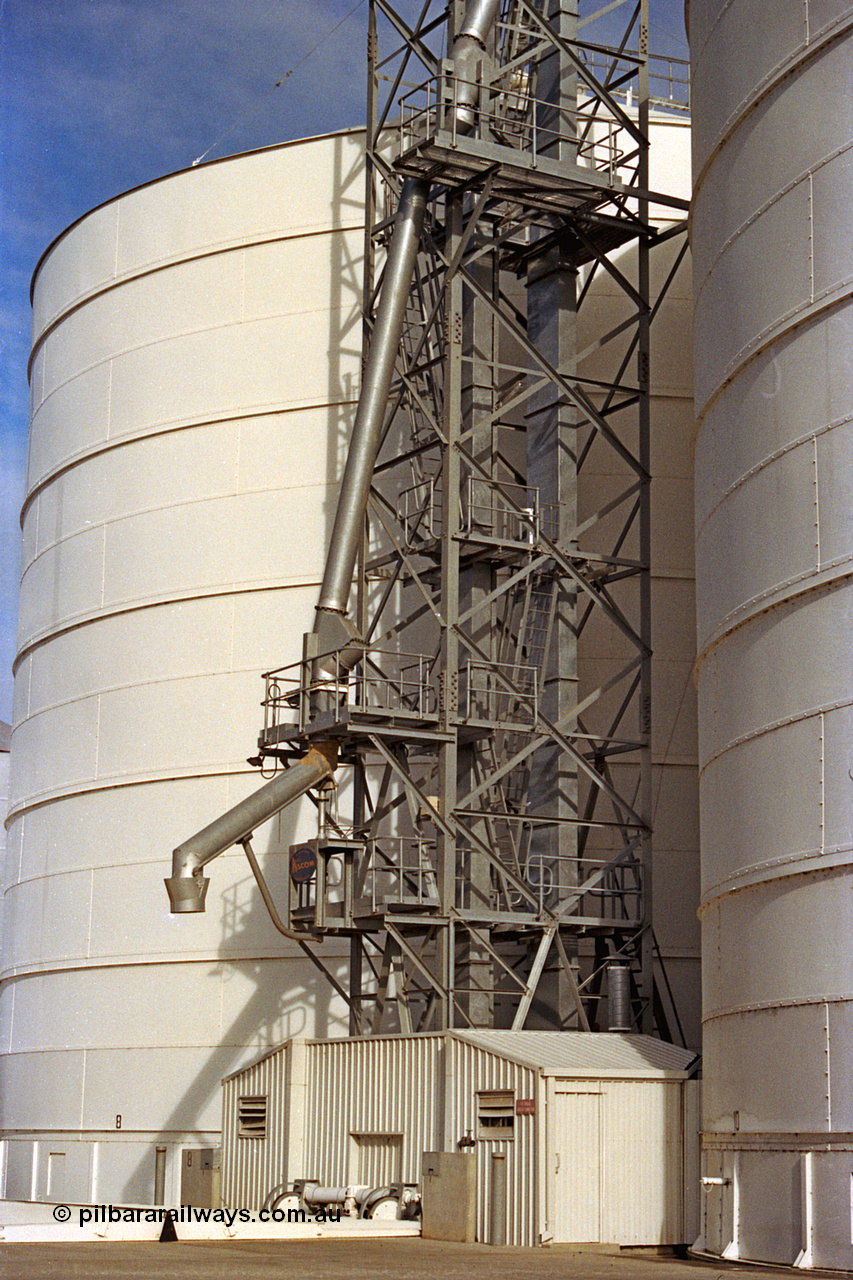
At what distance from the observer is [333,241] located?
112 feet

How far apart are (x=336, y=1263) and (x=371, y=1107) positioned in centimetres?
796

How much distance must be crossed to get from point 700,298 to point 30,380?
858 inches

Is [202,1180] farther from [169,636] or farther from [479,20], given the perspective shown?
[479,20]

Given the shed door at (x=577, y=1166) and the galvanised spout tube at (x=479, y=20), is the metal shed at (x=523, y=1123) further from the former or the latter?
the galvanised spout tube at (x=479, y=20)

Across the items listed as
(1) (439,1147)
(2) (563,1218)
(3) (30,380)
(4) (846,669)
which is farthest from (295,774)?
(3) (30,380)

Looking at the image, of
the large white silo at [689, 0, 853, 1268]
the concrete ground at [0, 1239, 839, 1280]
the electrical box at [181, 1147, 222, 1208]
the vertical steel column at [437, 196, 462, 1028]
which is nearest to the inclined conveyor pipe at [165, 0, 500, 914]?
the vertical steel column at [437, 196, 462, 1028]

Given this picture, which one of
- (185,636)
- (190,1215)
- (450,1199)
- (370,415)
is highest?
(370,415)

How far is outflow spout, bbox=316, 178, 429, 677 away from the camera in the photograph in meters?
29.0

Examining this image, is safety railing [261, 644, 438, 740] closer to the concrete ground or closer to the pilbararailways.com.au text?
the pilbararailways.com.au text

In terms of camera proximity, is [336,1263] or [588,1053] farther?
[588,1053]

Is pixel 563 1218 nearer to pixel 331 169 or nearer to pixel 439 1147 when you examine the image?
pixel 439 1147

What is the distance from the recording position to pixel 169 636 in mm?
34312

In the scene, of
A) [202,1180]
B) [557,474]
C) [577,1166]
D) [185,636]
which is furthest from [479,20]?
[202,1180]

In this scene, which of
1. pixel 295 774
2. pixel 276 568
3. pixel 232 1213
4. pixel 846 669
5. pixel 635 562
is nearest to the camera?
pixel 846 669
